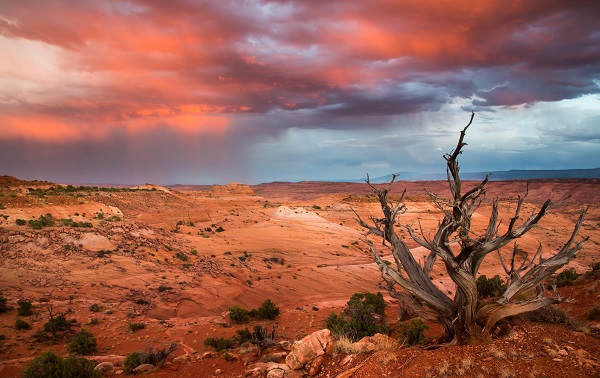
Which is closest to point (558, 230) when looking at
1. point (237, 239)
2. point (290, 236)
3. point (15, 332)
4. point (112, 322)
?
point (290, 236)

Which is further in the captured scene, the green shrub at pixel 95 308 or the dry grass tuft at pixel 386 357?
the green shrub at pixel 95 308

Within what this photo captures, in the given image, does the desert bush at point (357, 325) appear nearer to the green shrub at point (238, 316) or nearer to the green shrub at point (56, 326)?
the green shrub at point (238, 316)

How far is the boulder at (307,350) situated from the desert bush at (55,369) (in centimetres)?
514

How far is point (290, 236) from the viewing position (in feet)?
116

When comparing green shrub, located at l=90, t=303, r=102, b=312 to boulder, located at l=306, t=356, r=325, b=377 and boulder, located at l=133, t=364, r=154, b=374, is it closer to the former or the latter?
boulder, located at l=133, t=364, r=154, b=374

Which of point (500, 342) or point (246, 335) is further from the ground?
point (500, 342)

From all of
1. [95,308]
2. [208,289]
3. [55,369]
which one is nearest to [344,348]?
[55,369]

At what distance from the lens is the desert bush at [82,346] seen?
1065 centimetres

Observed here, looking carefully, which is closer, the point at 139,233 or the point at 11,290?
the point at 11,290

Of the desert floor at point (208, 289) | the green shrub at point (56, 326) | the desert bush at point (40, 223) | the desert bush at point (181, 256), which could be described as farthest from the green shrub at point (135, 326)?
the desert bush at point (40, 223)

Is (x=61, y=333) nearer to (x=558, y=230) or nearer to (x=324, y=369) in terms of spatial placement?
(x=324, y=369)

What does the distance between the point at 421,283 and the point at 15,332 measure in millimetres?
13994

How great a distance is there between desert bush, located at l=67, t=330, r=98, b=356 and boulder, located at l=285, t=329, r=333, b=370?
25.2ft

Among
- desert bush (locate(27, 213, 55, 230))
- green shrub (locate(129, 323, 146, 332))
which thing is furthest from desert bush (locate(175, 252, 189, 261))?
green shrub (locate(129, 323, 146, 332))
